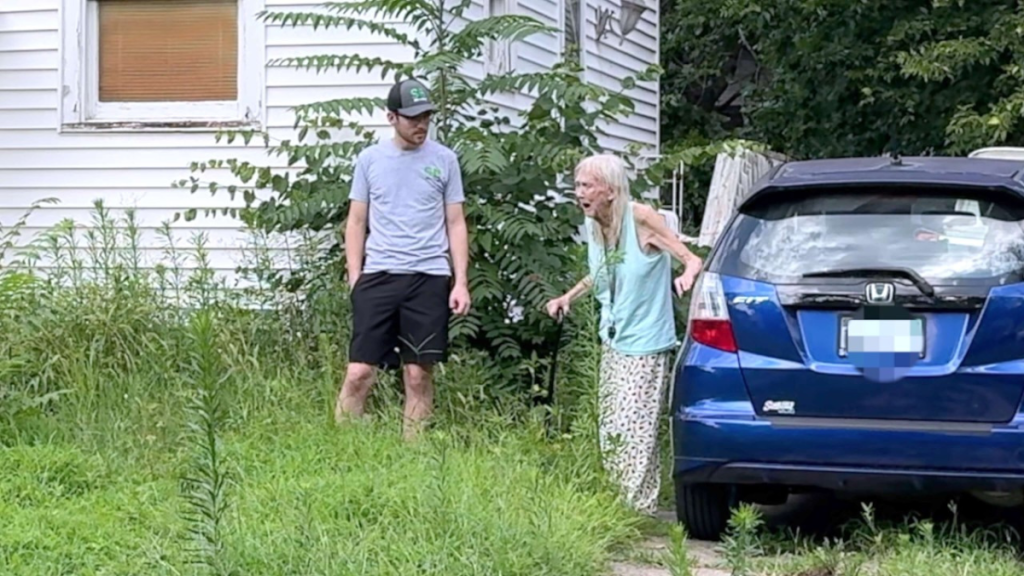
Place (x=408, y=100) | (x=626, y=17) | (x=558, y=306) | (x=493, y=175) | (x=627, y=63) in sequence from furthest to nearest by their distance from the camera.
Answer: (x=627, y=63) < (x=626, y=17) < (x=493, y=175) < (x=408, y=100) < (x=558, y=306)

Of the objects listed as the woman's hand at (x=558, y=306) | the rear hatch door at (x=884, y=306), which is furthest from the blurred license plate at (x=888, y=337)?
the woman's hand at (x=558, y=306)

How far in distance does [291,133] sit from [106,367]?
2191mm

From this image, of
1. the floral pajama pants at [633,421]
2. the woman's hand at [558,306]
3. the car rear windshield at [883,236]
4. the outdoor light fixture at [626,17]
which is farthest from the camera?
the outdoor light fixture at [626,17]

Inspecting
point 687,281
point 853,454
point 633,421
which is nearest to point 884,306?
point 853,454

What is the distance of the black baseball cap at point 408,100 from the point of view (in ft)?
20.0

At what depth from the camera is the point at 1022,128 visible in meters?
13.1

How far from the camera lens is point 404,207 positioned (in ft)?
20.6

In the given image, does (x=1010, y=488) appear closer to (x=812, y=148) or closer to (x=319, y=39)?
(x=319, y=39)

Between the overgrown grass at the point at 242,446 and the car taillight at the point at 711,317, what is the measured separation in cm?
77

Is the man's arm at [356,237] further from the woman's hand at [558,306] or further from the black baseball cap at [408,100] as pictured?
the woman's hand at [558,306]

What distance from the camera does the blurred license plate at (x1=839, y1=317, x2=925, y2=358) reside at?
470cm

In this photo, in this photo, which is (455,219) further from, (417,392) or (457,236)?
(417,392)

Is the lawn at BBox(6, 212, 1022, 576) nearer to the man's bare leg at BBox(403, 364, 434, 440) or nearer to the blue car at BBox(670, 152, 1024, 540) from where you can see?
the man's bare leg at BBox(403, 364, 434, 440)

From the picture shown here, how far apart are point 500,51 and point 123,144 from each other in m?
2.86
